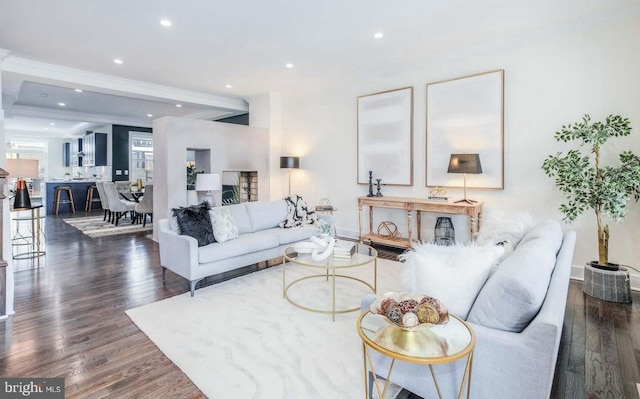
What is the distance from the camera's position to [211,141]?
6270mm

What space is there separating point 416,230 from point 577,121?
2418 millimetres

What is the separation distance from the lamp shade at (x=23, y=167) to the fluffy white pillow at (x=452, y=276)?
4.58 m

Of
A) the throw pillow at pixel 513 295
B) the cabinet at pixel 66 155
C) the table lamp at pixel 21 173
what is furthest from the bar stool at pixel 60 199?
the throw pillow at pixel 513 295

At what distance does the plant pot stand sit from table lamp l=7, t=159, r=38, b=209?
6.30 m

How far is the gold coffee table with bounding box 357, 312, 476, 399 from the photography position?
129 cm

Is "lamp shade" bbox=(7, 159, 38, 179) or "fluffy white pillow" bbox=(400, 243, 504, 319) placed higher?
"lamp shade" bbox=(7, 159, 38, 179)

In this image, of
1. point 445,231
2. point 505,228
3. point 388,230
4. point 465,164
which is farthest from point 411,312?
point 388,230

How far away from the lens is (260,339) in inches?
96.7

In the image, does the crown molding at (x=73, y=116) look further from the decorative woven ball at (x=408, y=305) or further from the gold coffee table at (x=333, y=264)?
the decorative woven ball at (x=408, y=305)

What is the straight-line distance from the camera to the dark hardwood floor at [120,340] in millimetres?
1941

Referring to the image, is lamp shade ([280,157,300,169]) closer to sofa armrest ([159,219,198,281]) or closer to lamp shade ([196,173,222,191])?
lamp shade ([196,173,222,191])

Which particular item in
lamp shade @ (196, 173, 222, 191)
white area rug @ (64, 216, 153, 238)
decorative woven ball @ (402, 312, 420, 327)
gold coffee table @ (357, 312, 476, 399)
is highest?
lamp shade @ (196, 173, 222, 191)

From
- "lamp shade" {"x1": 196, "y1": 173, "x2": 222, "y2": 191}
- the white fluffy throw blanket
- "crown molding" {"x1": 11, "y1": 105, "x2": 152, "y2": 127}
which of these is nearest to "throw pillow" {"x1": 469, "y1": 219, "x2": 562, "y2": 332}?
the white fluffy throw blanket

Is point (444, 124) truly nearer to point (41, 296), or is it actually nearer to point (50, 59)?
point (41, 296)
